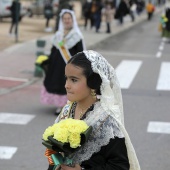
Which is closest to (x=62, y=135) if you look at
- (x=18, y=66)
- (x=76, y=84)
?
(x=76, y=84)

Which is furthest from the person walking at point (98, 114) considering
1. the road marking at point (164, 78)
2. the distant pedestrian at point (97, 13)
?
the distant pedestrian at point (97, 13)

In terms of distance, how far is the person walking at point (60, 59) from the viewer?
10195mm

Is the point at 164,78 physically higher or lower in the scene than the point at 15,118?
lower

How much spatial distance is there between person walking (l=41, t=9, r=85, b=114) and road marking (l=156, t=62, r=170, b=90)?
374 cm

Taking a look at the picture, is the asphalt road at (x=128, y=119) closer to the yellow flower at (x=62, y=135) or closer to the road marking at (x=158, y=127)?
the road marking at (x=158, y=127)

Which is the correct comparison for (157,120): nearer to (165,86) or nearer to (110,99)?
(165,86)

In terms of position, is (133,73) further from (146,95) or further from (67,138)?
(67,138)

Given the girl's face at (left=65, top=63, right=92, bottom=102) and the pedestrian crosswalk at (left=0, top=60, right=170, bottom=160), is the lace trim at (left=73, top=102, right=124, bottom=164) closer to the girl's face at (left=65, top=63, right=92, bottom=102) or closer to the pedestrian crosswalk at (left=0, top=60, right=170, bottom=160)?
the girl's face at (left=65, top=63, right=92, bottom=102)

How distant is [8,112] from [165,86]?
4.73 metres

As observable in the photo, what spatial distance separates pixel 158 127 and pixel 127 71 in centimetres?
715

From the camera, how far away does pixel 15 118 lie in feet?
33.3

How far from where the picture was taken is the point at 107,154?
134 inches

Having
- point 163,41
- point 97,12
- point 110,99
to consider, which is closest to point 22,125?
point 110,99

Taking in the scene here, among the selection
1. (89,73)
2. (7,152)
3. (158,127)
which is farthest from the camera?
(158,127)
